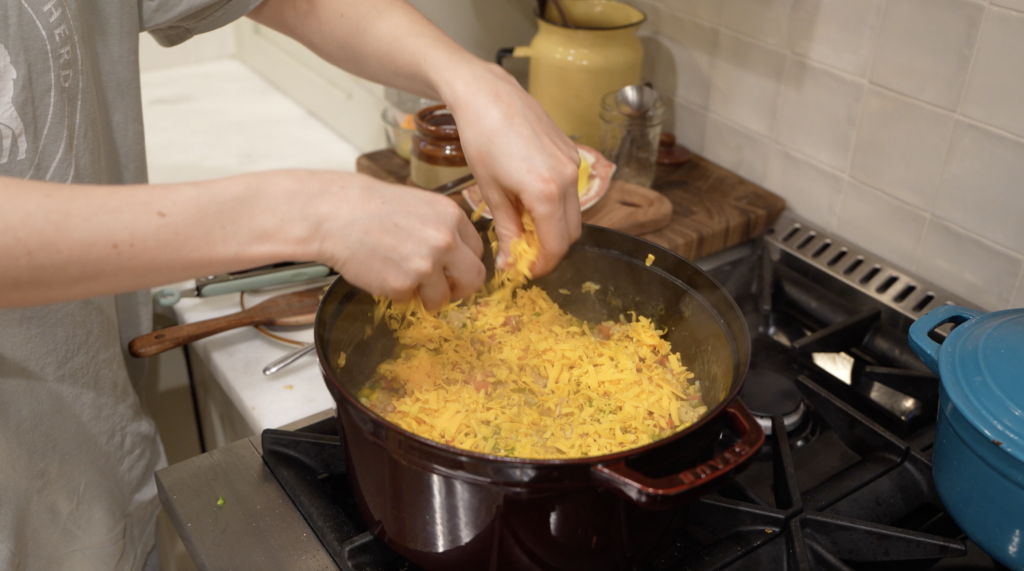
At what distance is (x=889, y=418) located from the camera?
992 mm

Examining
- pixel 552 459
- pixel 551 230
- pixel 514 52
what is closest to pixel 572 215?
pixel 551 230

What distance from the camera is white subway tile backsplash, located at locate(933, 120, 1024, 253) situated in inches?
38.7

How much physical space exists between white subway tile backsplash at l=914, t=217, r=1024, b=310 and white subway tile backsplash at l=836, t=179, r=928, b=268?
0.02 meters

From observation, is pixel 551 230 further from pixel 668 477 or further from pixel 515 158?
pixel 668 477

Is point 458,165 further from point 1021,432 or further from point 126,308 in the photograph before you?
point 1021,432

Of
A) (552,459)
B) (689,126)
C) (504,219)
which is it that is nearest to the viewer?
(552,459)

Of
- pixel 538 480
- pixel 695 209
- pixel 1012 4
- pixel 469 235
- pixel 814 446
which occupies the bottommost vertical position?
pixel 814 446

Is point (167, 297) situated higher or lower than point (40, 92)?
lower

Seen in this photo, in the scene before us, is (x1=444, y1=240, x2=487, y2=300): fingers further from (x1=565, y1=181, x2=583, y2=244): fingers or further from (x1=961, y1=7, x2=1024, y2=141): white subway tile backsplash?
(x1=961, y1=7, x2=1024, y2=141): white subway tile backsplash

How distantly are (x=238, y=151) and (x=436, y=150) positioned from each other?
59 centimetres

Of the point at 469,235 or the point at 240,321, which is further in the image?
the point at 240,321

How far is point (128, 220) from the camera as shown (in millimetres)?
579

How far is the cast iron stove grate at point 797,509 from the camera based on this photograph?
0.76m

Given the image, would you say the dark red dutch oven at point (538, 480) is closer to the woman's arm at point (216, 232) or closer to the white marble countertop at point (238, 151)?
the woman's arm at point (216, 232)
